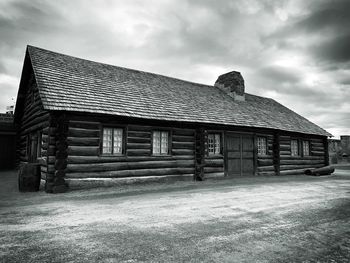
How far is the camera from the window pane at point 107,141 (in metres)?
9.95

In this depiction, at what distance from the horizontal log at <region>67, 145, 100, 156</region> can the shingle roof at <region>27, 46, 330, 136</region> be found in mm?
1384

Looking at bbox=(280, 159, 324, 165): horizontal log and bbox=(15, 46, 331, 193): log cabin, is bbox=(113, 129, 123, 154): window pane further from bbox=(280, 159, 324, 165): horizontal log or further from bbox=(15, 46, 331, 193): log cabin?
bbox=(280, 159, 324, 165): horizontal log

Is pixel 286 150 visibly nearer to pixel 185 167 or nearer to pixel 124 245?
pixel 185 167

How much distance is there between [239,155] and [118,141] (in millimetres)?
7130

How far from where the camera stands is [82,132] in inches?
366

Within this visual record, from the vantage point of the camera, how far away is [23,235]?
400 centimetres

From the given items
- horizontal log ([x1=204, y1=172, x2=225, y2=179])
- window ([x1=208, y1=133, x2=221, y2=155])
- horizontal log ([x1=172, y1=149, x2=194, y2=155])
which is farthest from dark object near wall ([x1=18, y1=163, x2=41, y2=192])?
window ([x1=208, y1=133, x2=221, y2=155])

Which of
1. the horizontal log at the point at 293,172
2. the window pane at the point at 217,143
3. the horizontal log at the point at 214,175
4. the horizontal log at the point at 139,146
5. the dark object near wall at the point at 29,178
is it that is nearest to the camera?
the dark object near wall at the point at 29,178

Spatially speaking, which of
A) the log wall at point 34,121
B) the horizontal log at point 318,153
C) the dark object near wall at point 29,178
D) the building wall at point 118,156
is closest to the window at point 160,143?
the building wall at point 118,156

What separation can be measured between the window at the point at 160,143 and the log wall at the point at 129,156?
240 mm

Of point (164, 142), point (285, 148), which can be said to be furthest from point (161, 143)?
point (285, 148)

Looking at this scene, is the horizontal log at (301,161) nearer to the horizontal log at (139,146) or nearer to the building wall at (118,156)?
the building wall at (118,156)

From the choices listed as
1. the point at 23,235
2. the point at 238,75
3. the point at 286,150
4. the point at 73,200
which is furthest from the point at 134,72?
the point at 23,235

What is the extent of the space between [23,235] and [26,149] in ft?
36.4
